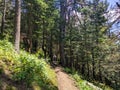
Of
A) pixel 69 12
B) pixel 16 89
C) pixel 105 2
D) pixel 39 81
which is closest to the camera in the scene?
pixel 16 89

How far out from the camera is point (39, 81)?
1200 cm

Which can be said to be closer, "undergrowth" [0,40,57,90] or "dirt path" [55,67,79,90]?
"undergrowth" [0,40,57,90]

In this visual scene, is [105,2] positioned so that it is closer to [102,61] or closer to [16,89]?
[102,61]

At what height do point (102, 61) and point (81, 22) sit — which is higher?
point (81, 22)

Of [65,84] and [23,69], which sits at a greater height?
[23,69]

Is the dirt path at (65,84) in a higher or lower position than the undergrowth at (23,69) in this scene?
lower

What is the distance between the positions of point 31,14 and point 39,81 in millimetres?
20661

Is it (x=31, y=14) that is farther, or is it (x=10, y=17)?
(x=10, y=17)

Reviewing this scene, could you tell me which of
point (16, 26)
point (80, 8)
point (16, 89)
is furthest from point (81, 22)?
point (16, 89)

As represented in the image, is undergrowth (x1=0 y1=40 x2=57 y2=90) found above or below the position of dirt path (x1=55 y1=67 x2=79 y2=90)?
above

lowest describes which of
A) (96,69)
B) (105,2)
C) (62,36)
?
(96,69)

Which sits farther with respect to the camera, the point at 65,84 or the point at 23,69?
the point at 65,84

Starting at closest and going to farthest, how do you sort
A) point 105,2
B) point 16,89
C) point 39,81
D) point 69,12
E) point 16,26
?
point 16,89 < point 39,81 < point 16,26 < point 105,2 < point 69,12

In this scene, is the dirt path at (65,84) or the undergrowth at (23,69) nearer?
the undergrowth at (23,69)
